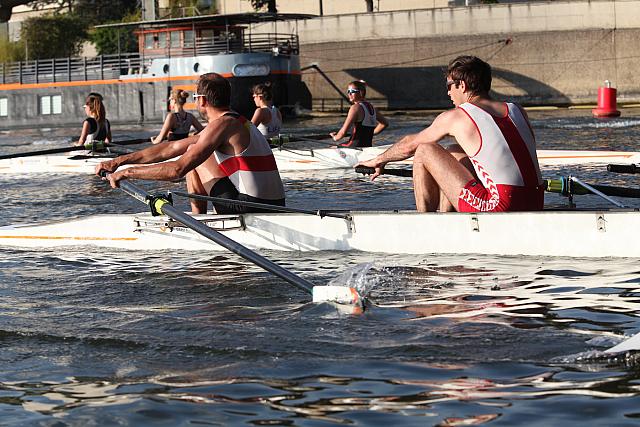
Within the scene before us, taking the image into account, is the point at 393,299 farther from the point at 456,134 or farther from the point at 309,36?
the point at 309,36


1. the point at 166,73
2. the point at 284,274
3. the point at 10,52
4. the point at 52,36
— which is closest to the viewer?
the point at 284,274

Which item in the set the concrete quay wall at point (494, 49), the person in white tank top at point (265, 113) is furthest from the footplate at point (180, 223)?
the concrete quay wall at point (494, 49)

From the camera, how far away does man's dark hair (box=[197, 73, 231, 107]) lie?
385 inches

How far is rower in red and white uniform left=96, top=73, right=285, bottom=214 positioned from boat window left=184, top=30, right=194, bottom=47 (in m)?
31.2

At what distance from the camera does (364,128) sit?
63.2 feet

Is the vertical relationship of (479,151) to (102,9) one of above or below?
below

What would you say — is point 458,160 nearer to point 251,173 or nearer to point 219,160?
point 251,173

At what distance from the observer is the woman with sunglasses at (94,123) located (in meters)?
19.7

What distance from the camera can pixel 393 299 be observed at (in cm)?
800

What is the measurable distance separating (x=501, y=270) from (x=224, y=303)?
2188mm

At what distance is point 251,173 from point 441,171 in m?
1.81

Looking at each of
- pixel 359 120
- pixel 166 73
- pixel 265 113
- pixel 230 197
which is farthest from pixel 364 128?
pixel 166 73

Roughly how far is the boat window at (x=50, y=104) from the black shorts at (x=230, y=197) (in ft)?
117

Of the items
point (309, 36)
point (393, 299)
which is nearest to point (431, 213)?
point (393, 299)
